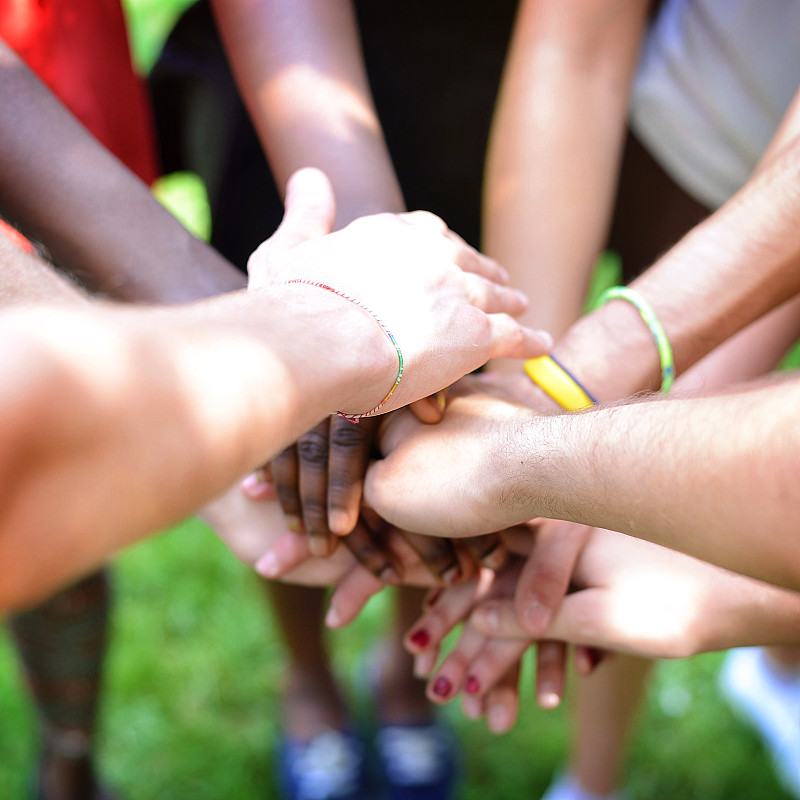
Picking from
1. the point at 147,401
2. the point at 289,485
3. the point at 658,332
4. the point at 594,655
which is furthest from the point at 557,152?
the point at 147,401

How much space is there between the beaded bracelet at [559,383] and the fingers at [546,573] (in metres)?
0.21

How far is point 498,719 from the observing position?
4.78 feet

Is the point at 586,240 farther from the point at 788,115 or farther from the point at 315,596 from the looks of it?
the point at 315,596

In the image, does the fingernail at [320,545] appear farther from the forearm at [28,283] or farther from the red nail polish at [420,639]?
the forearm at [28,283]

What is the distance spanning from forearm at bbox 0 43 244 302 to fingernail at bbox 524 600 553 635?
733 mm

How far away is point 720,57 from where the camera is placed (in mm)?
1549

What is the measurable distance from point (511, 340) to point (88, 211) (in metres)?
0.74

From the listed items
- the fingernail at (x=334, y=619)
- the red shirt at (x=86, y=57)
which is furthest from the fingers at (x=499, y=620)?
the red shirt at (x=86, y=57)

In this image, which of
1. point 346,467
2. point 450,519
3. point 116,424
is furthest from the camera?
point 346,467

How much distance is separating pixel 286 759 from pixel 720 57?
1.80 meters

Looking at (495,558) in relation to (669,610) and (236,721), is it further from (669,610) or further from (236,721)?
(236,721)

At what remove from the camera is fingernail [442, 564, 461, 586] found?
132 centimetres

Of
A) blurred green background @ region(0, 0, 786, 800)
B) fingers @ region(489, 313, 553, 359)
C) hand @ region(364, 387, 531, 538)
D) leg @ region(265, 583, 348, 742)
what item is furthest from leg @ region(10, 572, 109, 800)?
fingers @ region(489, 313, 553, 359)

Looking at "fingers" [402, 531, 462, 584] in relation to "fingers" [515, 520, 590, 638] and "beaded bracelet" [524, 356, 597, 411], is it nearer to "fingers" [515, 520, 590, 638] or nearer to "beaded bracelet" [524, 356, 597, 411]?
"fingers" [515, 520, 590, 638]
